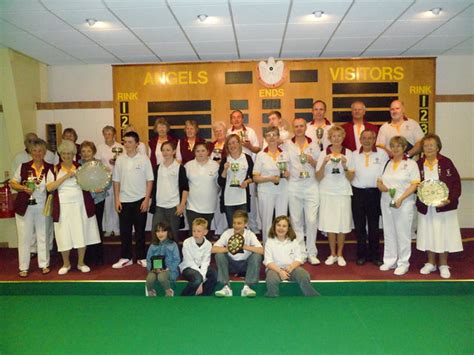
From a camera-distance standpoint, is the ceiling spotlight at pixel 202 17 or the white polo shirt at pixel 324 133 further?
the white polo shirt at pixel 324 133

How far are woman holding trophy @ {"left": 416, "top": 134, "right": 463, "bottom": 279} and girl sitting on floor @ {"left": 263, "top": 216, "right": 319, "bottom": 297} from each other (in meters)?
1.47

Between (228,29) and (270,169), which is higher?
(228,29)

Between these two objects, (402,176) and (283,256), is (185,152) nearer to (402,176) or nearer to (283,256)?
(283,256)

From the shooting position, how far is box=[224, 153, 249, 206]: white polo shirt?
498 cm

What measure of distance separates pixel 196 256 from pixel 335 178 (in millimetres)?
1873

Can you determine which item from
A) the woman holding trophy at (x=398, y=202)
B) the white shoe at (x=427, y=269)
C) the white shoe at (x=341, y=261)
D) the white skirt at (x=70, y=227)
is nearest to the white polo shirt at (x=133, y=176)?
the white skirt at (x=70, y=227)

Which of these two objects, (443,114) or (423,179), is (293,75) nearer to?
(443,114)

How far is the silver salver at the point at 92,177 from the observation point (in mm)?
4863

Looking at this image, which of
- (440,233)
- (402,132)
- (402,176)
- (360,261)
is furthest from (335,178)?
(402,132)

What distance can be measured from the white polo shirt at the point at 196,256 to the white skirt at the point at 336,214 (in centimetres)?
145

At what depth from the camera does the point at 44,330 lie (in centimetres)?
338

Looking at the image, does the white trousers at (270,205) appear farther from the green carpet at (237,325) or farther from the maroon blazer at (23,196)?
the maroon blazer at (23,196)

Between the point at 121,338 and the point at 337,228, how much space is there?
2766 mm

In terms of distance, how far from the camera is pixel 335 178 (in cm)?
495
